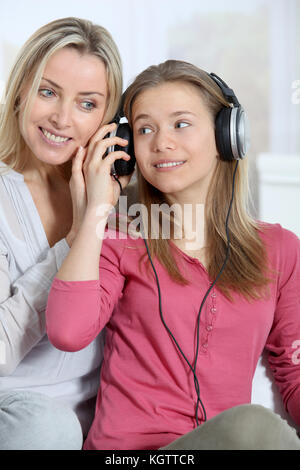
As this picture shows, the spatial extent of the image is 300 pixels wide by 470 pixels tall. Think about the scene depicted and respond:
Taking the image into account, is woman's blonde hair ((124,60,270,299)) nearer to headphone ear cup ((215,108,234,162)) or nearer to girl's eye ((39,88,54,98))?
headphone ear cup ((215,108,234,162))

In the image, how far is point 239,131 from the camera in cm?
123

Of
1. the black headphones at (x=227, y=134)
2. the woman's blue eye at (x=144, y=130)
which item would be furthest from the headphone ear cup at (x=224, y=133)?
the woman's blue eye at (x=144, y=130)

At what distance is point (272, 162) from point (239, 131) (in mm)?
1153

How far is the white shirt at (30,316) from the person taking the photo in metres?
1.22

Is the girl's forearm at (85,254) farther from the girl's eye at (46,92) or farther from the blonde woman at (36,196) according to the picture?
the girl's eye at (46,92)

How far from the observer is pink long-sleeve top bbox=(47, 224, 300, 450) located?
1143 mm

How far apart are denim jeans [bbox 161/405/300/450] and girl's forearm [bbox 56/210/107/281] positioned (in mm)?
375

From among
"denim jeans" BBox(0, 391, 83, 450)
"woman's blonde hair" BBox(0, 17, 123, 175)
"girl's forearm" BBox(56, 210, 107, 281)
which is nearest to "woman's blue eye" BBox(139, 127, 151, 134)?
"woman's blonde hair" BBox(0, 17, 123, 175)

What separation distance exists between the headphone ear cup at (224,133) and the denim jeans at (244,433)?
565 millimetres

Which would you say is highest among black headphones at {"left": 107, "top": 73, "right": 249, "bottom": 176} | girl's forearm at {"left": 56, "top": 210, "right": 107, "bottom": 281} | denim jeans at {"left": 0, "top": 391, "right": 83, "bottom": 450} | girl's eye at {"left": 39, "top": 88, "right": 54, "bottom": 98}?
girl's eye at {"left": 39, "top": 88, "right": 54, "bottom": 98}

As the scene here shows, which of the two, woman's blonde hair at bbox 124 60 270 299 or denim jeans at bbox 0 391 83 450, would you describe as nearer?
Result: denim jeans at bbox 0 391 83 450

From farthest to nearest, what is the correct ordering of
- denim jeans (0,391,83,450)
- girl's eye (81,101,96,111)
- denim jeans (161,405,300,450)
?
girl's eye (81,101,96,111)
denim jeans (0,391,83,450)
denim jeans (161,405,300,450)

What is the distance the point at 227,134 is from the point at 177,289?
1.16ft
